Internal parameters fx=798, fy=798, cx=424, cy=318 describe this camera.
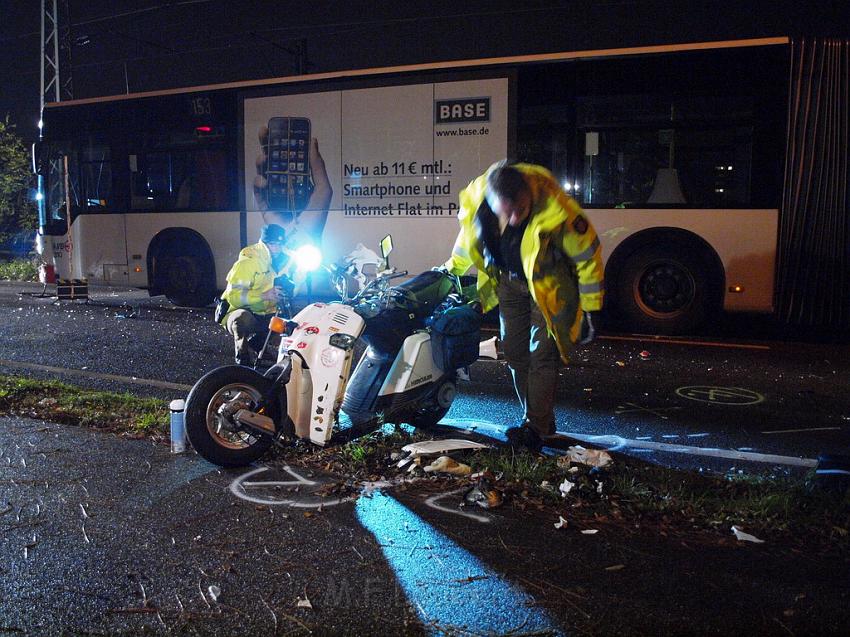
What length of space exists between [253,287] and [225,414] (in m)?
2.76

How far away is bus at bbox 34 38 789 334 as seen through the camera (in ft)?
31.4

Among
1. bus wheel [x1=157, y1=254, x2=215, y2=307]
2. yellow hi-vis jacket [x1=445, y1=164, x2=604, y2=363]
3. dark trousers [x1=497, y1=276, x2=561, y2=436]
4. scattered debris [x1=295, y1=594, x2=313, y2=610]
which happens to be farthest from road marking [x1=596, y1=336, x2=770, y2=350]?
scattered debris [x1=295, y1=594, x2=313, y2=610]

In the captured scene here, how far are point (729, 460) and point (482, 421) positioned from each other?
1684mm

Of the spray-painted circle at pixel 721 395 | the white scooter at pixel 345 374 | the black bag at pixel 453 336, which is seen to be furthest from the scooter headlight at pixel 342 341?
the spray-painted circle at pixel 721 395

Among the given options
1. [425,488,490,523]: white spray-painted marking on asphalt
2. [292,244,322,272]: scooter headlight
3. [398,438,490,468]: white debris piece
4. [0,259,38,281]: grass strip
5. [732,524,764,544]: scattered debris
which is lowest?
[0,259,38,281]: grass strip

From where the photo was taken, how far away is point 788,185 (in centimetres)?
929

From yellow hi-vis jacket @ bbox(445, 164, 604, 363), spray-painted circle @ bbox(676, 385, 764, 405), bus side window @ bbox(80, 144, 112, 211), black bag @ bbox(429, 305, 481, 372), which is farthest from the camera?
bus side window @ bbox(80, 144, 112, 211)

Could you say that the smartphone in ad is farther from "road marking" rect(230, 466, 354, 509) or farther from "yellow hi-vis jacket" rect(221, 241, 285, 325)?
"road marking" rect(230, 466, 354, 509)

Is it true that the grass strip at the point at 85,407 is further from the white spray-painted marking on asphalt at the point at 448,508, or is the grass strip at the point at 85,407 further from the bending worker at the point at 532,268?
the bending worker at the point at 532,268

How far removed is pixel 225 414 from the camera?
170 inches

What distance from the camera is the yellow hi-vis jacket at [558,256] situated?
14.9ft

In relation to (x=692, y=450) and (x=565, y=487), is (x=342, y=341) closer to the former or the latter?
(x=565, y=487)

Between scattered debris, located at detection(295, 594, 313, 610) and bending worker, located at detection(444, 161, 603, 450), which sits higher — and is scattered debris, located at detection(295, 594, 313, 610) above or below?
below

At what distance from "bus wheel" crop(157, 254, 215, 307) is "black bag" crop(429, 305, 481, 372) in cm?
852
